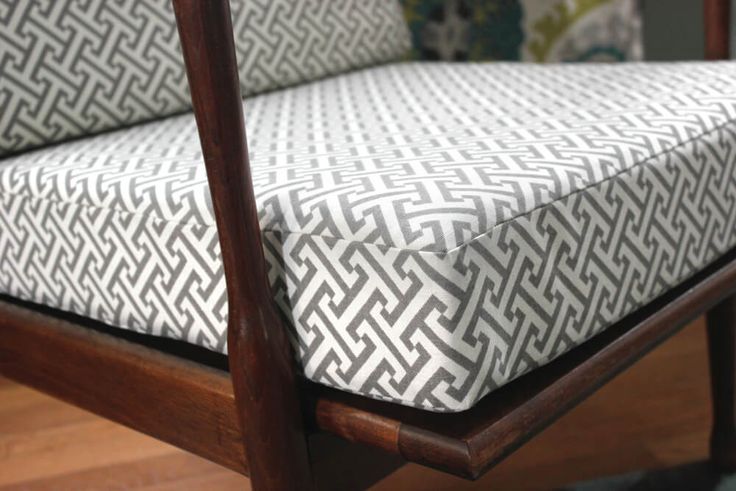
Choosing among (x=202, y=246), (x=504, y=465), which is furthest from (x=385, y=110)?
(x=504, y=465)

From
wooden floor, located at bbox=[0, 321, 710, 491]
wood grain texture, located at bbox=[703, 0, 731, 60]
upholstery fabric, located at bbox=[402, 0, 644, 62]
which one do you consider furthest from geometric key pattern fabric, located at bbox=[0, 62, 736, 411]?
upholstery fabric, located at bbox=[402, 0, 644, 62]

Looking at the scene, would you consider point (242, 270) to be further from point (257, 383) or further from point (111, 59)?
point (111, 59)

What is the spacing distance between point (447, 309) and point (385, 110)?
15.7 inches

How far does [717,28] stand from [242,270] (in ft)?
2.19

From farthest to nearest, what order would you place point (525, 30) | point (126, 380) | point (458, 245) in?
point (525, 30)
point (126, 380)
point (458, 245)

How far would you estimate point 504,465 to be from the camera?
1021mm

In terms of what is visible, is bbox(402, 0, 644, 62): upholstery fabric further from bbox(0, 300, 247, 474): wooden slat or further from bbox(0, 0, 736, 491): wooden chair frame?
bbox(0, 300, 247, 474): wooden slat

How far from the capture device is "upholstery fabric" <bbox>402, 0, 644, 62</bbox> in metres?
1.47

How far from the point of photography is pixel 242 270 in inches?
19.7

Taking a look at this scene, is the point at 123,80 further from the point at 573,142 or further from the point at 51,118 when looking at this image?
the point at 573,142

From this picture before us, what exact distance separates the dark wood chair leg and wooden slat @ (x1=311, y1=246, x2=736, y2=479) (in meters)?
0.33

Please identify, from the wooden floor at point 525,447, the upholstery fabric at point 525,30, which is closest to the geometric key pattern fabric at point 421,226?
the wooden floor at point 525,447

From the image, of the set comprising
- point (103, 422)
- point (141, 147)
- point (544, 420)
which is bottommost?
point (103, 422)

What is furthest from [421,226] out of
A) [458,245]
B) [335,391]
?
[335,391]
